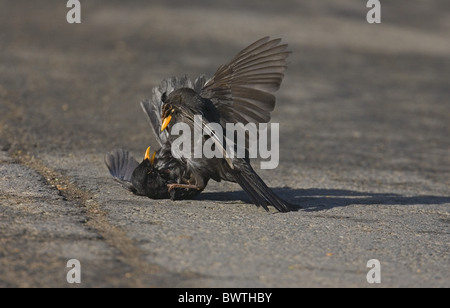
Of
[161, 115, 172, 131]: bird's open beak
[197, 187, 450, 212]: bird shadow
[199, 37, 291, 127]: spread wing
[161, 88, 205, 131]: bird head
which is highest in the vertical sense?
[199, 37, 291, 127]: spread wing

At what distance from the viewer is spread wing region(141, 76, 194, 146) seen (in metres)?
6.43

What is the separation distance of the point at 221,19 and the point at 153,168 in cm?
1153

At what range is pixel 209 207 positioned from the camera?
19.4 ft

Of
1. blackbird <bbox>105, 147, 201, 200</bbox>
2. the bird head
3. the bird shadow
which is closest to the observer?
the bird head

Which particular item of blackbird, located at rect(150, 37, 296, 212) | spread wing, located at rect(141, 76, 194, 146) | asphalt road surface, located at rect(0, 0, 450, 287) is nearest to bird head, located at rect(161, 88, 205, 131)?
blackbird, located at rect(150, 37, 296, 212)

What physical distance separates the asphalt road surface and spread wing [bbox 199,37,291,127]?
2.44 ft

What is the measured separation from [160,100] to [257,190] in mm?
1441

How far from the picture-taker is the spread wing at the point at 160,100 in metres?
6.43

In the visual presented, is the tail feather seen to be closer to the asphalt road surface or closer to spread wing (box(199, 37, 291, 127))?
the asphalt road surface

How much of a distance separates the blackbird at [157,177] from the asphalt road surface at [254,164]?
155mm

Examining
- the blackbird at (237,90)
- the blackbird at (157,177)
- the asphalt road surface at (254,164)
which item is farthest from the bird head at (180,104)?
the asphalt road surface at (254,164)

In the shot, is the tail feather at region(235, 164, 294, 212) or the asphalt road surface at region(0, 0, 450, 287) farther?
the tail feather at region(235, 164, 294, 212)

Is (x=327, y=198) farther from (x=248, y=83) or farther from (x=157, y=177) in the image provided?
(x=157, y=177)
